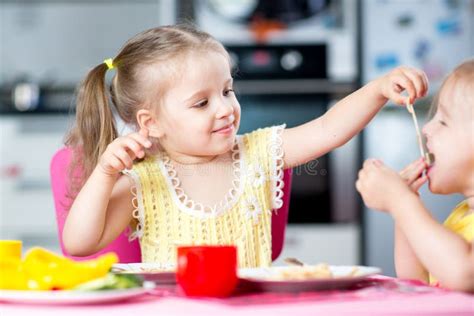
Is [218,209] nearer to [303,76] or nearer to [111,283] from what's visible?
A: [111,283]

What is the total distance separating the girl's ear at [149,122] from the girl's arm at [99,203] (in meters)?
0.16

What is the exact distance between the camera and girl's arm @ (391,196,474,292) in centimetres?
103

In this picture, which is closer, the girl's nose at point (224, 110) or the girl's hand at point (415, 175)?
the girl's hand at point (415, 175)

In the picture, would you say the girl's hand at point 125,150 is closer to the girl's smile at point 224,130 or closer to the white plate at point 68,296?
the girl's smile at point 224,130

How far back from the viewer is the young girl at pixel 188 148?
5.28ft

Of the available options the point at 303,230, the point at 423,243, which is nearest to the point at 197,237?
the point at 423,243

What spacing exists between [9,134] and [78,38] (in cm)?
52

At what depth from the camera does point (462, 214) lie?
1.35m

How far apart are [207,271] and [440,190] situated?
0.45m

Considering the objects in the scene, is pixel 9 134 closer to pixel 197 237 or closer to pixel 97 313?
pixel 197 237

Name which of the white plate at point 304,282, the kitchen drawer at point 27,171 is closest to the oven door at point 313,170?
the kitchen drawer at point 27,171

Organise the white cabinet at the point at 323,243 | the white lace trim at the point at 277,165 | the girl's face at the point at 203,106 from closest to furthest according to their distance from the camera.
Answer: the girl's face at the point at 203,106, the white lace trim at the point at 277,165, the white cabinet at the point at 323,243

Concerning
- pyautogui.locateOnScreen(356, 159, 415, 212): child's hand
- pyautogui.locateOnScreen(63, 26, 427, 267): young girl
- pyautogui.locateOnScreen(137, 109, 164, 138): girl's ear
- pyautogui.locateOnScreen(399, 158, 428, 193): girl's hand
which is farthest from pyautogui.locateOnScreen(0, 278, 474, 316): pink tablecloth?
pyautogui.locateOnScreen(137, 109, 164, 138): girl's ear

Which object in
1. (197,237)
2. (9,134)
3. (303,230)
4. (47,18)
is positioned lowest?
(303,230)
